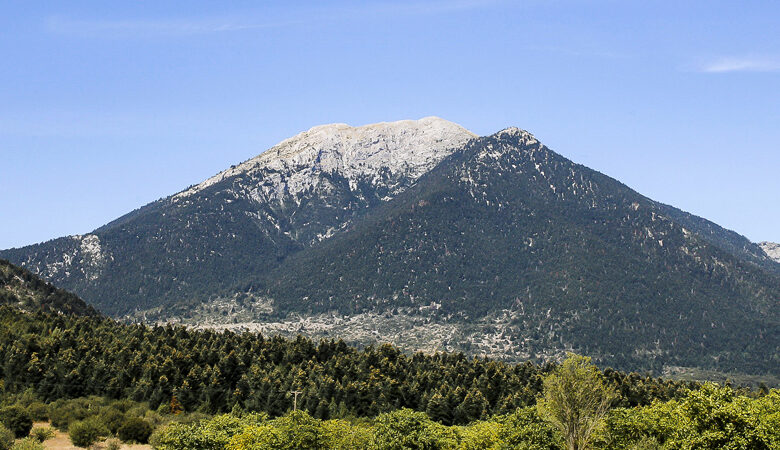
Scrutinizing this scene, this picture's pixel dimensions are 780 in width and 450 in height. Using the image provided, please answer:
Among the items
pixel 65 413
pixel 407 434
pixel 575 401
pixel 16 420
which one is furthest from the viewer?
pixel 65 413

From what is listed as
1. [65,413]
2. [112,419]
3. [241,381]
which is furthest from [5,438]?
[241,381]

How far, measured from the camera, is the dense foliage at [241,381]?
547 feet

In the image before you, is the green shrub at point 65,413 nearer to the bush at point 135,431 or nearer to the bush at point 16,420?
the bush at point 16,420

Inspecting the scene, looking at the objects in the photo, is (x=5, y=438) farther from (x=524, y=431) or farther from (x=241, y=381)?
(x=524, y=431)

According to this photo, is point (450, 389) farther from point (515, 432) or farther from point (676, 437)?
point (676, 437)

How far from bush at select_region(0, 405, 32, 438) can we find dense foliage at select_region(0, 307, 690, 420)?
32.9 meters

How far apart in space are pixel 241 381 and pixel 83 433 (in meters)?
50.1

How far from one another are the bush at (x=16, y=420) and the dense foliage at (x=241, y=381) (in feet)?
108

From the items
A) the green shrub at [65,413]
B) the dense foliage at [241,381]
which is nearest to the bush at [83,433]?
the green shrub at [65,413]

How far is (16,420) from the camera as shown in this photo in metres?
129

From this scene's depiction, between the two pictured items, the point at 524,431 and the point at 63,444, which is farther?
the point at 63,444

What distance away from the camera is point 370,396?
577ft

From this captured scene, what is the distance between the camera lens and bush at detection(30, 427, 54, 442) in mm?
126812

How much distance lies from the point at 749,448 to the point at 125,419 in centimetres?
10409
